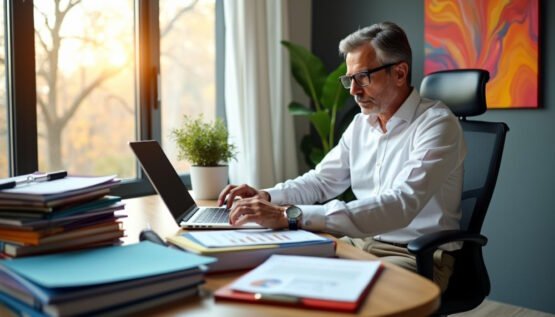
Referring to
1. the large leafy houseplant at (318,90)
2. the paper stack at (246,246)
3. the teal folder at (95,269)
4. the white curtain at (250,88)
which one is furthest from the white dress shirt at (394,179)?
the large leafy houseplant at (318,90)

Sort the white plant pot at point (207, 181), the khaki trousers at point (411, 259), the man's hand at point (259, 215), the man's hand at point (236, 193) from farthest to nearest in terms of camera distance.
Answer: the white plant pot at point (207, 181) < the man's hand at point (236, 193) < the khaki trousers at point (411, 259) < the man's hand at point (259, 215)

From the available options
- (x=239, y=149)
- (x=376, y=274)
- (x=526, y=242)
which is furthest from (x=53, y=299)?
(x=526, y=242)

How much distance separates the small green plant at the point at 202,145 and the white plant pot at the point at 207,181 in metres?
0.05

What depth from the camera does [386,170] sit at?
6.54 ft

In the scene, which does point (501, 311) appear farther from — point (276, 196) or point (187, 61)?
point (187, 61)

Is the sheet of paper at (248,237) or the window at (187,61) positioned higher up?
the window at (187,61)

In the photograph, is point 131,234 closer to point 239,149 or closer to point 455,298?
point 455,298

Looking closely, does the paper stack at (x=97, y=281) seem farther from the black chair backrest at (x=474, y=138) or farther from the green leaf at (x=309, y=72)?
the green leaf at (x=309, y=72)

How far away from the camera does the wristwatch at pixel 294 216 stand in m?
1.41

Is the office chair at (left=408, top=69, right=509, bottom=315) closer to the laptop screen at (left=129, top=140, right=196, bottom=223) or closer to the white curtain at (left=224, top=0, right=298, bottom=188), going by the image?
the laptop screen at (left=129, top=140, right=196, bottom=223)

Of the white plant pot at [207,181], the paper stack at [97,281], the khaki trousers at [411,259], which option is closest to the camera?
the paper stack at [97,281]

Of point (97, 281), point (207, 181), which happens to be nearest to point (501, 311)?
point (207, 181)

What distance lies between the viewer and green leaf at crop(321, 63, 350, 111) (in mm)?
3180

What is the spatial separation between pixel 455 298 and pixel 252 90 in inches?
67.7
